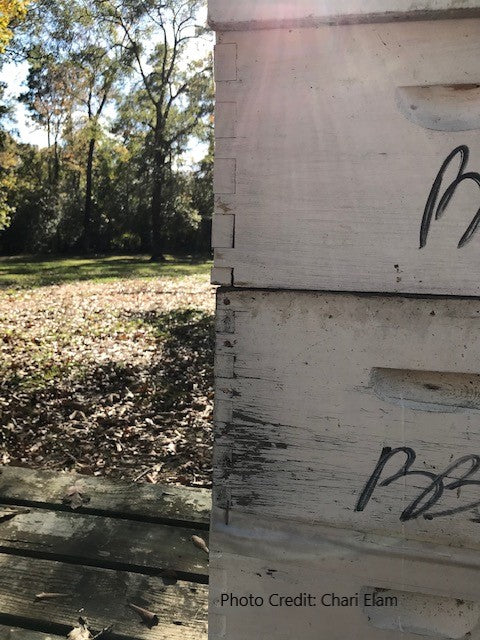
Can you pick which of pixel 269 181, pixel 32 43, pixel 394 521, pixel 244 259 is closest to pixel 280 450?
pixel 394 521

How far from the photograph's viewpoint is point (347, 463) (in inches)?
50.0

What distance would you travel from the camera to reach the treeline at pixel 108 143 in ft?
68.5

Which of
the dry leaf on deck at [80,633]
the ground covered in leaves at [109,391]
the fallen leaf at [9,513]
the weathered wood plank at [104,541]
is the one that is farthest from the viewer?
the ground covered in leaves at [109,391]

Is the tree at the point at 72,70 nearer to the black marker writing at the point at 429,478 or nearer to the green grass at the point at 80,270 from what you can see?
the green grass at the point at 80,270

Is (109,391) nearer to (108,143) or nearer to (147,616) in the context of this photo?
(147,616)

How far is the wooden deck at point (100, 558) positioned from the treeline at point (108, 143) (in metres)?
16.4

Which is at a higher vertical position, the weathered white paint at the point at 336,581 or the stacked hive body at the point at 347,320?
the stacked hive body at the point at 347,320

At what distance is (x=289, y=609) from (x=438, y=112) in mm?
1086

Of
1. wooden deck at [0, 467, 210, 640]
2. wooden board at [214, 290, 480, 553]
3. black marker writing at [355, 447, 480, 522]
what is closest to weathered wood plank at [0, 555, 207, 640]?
wooden deck at [0, 467, 210, 640]

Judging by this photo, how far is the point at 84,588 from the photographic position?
6.01ft

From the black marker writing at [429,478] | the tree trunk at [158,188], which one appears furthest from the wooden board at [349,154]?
the tree trunk at [158,188]

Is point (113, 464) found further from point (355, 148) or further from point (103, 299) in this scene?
point (103, 299)

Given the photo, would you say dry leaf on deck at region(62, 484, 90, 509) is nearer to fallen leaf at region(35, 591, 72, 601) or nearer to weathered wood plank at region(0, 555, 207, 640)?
weathered wood plank at region(0, 555, 207, 640)

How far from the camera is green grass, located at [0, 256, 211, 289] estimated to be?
1453 cm
